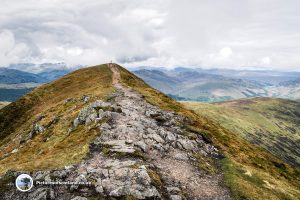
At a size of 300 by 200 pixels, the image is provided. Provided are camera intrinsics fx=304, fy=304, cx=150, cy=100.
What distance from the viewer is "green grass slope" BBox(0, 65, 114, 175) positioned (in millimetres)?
41000

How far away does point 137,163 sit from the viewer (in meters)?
38.2

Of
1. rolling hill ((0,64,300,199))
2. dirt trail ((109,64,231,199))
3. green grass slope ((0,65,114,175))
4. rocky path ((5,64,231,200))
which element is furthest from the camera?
green grass slope ((0,65,114,175))

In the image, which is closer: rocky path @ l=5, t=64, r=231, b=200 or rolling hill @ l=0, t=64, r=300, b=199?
rocky path @ l=5, t=64, r=231, b=200

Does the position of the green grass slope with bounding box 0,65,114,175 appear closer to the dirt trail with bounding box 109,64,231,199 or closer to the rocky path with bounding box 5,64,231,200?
the rocky path with bounding box 5,64,231,200

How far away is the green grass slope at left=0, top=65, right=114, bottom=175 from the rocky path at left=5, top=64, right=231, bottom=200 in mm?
2798

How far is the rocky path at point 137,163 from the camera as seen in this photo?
31.8 metres

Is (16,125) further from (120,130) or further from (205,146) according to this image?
(205,146)

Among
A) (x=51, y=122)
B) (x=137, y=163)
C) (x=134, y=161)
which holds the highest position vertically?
(x=134, y=161)

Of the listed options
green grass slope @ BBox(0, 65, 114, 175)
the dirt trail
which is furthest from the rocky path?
green grass slope @ BBox(0, 65, 114, 175)

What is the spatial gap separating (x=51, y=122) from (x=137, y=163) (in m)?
37.6

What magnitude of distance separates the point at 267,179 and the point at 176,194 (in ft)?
65.4

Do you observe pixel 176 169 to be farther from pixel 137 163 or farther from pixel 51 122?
pixel 51 122

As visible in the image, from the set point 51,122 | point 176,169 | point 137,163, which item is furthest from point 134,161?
point 51,122

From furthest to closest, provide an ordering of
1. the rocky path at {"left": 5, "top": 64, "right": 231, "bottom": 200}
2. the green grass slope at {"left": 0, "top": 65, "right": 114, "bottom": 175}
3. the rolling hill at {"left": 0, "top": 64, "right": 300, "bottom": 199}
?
the green grass slope at {"left": 0, "top": 65, "right": 114, "bottom": 175} < the rolling hill at {"left": 0, "top": 64, "right": 300, "bottom": 199} < the rocky path at {"left": 5, "top": 64, "right": 231, "bottom": 200}
